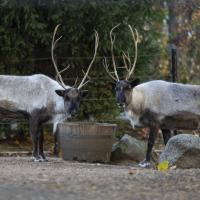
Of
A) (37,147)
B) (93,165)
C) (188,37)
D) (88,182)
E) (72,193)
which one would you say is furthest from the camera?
(188,37)

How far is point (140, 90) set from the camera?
11695mm

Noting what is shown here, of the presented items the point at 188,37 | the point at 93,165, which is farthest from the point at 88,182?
the point at 188,37

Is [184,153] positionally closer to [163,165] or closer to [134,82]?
[163,165]

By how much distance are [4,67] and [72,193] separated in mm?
7309

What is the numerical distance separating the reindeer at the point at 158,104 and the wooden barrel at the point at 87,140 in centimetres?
55

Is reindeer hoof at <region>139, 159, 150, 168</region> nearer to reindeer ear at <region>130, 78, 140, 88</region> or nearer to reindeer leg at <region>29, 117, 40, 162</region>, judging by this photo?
reindeer ear at <region>130, 78, 140, 88</region>

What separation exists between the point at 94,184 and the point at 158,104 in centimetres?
424

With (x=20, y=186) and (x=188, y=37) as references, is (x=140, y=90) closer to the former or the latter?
(x=20, y=186)

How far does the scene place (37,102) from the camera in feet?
37.2

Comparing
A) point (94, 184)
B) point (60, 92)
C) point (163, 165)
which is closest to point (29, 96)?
point (60, 92)

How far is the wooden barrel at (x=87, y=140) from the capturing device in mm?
11039

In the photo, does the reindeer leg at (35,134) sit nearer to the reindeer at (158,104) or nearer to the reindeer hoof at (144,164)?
the reindeer at (158,104)

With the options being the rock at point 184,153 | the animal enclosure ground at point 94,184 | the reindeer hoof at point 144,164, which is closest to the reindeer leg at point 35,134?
the reindeer hoof at point 144,164

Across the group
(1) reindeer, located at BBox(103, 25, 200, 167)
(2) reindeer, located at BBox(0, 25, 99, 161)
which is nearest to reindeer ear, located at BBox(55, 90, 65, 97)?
(2) reindeer, located at BBox(0, 25, 99, 161)
